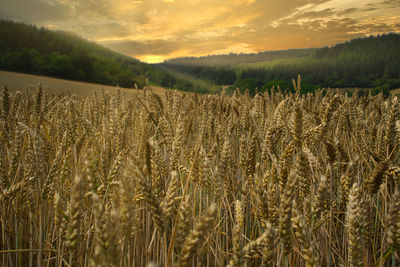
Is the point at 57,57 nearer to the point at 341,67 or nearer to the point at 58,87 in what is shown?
the point at 58,87

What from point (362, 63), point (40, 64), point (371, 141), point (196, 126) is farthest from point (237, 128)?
point (362, 63)

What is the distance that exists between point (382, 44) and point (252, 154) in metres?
85.1

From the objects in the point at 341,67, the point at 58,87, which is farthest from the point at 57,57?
the point at 341,67

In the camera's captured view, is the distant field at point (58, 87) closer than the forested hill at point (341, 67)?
Yes

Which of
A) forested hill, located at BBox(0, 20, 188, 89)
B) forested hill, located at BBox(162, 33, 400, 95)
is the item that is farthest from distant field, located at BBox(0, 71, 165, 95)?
forested hill, located at BBox(162, 33, 400, 95)

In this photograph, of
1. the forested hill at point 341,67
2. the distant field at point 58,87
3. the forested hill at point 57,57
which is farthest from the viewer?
the forested hill at point 341,67

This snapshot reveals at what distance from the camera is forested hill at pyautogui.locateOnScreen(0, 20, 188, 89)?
4062cm

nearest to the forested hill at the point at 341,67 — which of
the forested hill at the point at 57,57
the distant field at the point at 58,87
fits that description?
the forested hill at the point at 57,57

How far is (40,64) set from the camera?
40.9 m

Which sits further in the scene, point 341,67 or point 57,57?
point 341,67

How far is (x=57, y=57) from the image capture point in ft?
140

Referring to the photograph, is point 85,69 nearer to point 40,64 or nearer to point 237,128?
point 40,64

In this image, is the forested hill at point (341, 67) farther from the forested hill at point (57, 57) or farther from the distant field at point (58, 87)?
the distant field at point (58, 87)

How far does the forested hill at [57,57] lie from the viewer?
40.6m
